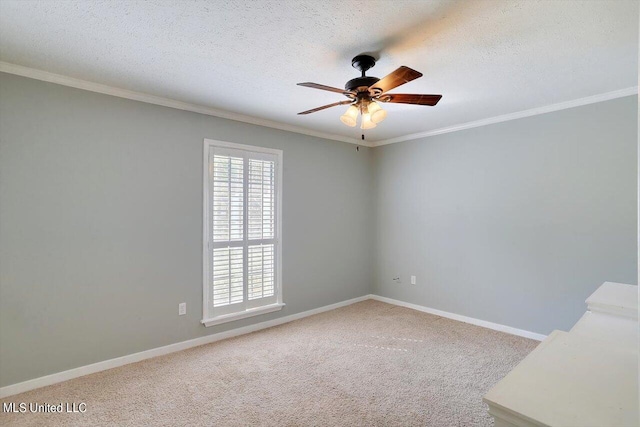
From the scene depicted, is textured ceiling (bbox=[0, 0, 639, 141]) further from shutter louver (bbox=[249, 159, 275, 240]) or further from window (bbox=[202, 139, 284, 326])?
shutter louver (bbox=[249, 159, 275, 240])

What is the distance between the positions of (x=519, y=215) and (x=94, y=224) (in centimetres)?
426

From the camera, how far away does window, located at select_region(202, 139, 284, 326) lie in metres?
Answer: 3.44

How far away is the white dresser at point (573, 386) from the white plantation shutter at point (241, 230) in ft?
9.61

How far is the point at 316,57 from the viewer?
2.30 metres

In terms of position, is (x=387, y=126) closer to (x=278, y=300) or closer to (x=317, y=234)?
(x=317, y=234)

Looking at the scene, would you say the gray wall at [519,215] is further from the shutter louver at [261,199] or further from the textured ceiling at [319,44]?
the shutter louver at [261,199]

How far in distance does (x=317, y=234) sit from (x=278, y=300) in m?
1.02

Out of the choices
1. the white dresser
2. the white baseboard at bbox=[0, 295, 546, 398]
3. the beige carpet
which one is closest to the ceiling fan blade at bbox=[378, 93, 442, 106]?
the white dresser

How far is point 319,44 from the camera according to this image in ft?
6.95

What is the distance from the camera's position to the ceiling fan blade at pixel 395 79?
1.84m

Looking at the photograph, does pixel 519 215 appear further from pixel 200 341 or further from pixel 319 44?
pixel 200 341

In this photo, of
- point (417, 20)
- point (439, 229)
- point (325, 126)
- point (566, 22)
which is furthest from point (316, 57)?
point (439, 229)

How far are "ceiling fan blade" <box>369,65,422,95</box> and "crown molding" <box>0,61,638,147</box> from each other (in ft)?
6.50

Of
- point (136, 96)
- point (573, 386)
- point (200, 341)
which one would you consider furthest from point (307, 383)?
point (136, 96)
